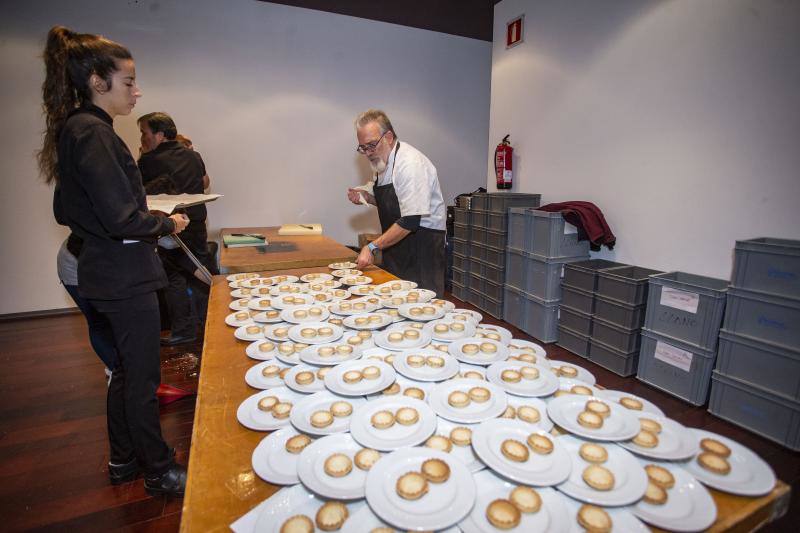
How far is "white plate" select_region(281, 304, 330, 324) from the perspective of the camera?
1406mm

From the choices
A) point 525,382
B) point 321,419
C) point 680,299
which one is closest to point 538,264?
point 680,299

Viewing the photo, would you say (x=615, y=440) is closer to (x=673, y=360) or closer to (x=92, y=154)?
(x=92, y=154)

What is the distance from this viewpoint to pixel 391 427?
810 millimetres

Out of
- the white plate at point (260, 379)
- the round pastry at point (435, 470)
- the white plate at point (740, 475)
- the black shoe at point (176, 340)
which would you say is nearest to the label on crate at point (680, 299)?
the white plate at point (740, 475)

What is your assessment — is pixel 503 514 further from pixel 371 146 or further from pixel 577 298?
pixel 577 298

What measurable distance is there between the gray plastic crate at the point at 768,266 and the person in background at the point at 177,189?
3.20 metres

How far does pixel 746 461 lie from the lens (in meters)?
0.71

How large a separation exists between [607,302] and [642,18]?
1.96 meters

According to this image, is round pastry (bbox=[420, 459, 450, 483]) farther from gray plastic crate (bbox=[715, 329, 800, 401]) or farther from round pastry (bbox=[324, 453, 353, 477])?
gray plastic crate (bbox=[715, 329, 800, 401])

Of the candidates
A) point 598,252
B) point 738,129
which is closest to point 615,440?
point 738,129

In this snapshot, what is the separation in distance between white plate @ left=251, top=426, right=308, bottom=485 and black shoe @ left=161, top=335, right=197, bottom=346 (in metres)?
2.82

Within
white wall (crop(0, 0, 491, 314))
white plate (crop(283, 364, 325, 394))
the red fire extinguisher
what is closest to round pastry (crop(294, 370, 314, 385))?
white plate (crop(283, 364, 325, 394))

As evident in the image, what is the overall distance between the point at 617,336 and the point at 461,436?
230 centimetres

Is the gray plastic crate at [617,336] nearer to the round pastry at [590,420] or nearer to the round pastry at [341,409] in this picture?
the round pastry at [590,420]
